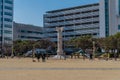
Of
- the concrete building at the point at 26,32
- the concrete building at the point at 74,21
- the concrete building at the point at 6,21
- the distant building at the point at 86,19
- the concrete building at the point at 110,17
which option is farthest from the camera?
the concrete building at the point at 26,32

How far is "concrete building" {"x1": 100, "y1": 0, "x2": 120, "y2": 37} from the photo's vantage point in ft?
380

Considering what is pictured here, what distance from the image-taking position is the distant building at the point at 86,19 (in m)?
117

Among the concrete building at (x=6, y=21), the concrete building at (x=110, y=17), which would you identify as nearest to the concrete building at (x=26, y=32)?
the concrete building at (x=6, y=21)

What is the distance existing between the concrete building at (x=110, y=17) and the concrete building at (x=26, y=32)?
56.8 m

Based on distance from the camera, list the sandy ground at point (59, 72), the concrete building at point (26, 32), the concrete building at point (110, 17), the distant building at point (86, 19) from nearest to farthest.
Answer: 1. the sandy ground at point (59, 72)
2. the concrete building at point (110, 17)
3. the distant building at point (86, 19)
4. the concrete building at point (26, 32)

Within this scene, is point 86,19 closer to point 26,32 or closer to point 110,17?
point 110,17

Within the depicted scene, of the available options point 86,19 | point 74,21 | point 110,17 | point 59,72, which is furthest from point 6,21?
point 59,72

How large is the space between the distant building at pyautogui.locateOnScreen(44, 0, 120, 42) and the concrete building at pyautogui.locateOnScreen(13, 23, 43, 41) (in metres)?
9.47

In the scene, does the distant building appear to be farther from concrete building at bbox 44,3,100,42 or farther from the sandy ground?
the sandy ground

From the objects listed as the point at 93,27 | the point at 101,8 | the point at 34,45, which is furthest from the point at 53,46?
the point at 93,27

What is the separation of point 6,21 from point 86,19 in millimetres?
36228

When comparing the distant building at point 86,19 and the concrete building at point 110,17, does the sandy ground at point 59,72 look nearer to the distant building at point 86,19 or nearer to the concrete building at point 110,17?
the concrete building at point 110,17

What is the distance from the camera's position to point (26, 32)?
6703 inches

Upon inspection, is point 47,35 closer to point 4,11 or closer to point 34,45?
point 4,11
